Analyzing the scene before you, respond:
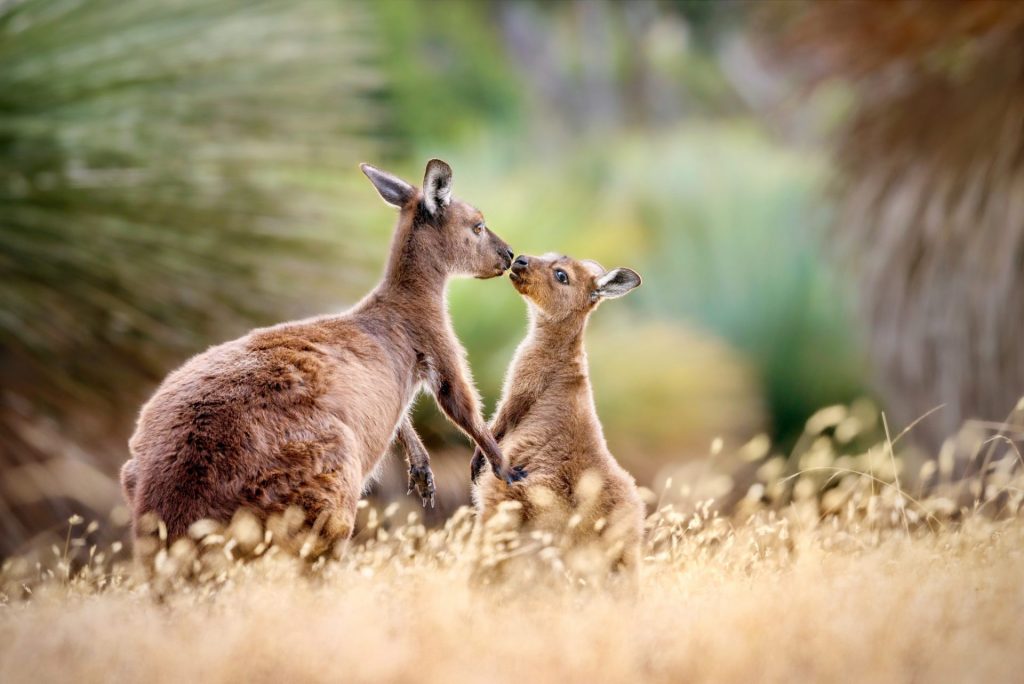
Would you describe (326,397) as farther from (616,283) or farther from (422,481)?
(616,283)

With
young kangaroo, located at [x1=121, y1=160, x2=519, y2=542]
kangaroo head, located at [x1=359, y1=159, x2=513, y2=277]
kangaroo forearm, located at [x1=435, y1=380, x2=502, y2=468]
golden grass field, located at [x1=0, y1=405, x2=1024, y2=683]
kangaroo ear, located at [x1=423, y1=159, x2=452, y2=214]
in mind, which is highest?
kangaroo ear, located at [x1=423, y1=159, x2=452, y2=214]

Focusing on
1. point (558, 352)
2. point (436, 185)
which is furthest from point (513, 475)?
point (436, 185)

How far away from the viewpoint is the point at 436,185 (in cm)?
190

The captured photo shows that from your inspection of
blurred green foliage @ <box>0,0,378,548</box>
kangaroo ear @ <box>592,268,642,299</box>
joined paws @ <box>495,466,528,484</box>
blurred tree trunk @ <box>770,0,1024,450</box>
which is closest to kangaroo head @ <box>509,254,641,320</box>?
kangaroo ear @ <box>592,268,642,299</box>

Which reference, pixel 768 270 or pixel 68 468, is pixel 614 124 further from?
pixel 68 468

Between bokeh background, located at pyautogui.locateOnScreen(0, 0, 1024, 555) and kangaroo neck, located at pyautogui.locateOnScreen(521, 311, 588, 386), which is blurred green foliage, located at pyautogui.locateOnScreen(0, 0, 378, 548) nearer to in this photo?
bokeh background, located at pyautogui.locateOnScreen(0, 0, 1024, 555)

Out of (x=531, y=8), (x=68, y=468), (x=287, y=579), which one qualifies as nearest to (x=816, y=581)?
(x=287, y=579)

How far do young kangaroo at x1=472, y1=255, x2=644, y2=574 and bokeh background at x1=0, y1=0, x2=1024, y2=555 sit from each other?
26 centimetres

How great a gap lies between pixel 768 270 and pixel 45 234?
14.0ft

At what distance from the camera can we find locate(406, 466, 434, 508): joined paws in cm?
211

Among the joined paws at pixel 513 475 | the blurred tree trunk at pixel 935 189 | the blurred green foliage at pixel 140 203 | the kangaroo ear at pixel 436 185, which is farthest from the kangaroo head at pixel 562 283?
the blurred tree trunk at pixel 935 189

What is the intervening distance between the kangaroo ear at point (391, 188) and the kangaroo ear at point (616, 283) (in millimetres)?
350

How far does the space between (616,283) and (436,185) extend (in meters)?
0.36

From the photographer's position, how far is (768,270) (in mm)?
6871
